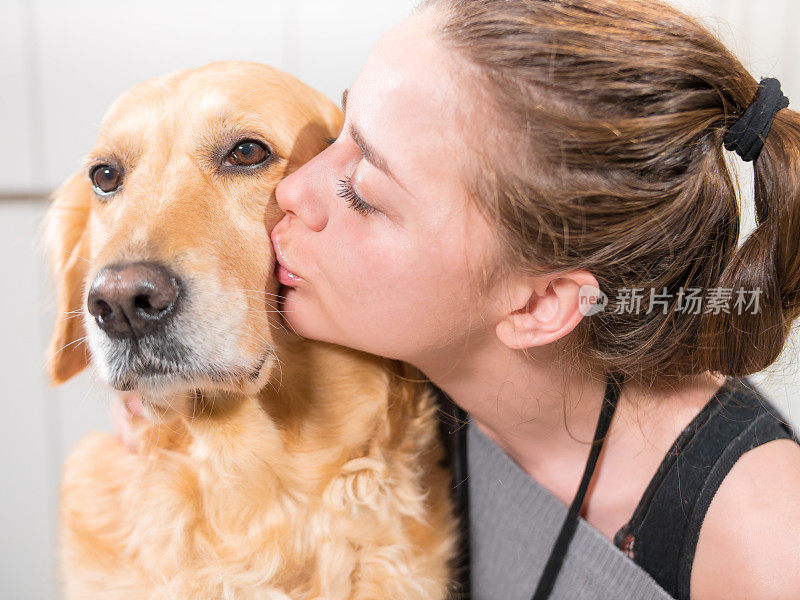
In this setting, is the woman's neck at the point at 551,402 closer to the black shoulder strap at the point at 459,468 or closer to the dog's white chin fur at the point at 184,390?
the black shoulder strap at the point at 459,468

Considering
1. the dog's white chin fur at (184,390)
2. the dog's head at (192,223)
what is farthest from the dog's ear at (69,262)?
the dog's white chin fur at (184,390)

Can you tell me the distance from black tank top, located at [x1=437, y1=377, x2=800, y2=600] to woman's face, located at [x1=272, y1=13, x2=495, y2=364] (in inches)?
16.0

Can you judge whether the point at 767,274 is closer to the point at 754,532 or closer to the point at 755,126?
the point at 755,126

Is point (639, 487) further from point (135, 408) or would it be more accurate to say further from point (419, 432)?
point (135, 408)

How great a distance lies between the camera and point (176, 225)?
0.94 m

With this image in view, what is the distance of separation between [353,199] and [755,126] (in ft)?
1.83

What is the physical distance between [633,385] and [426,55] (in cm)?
66

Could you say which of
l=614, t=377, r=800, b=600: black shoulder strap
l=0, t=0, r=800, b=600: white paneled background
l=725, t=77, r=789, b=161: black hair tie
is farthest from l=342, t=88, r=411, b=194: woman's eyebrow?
l=0, t=0, r=800, b=600: white paneled background

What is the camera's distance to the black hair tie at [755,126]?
2.92 feet

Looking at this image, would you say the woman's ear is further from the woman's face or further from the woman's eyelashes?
the woman's eyelashes

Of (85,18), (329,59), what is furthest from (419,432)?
(85,18)

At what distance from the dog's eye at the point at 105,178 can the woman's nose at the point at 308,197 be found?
0.34 meters

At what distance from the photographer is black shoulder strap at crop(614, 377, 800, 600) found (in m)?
1.05

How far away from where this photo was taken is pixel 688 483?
1.07 m
